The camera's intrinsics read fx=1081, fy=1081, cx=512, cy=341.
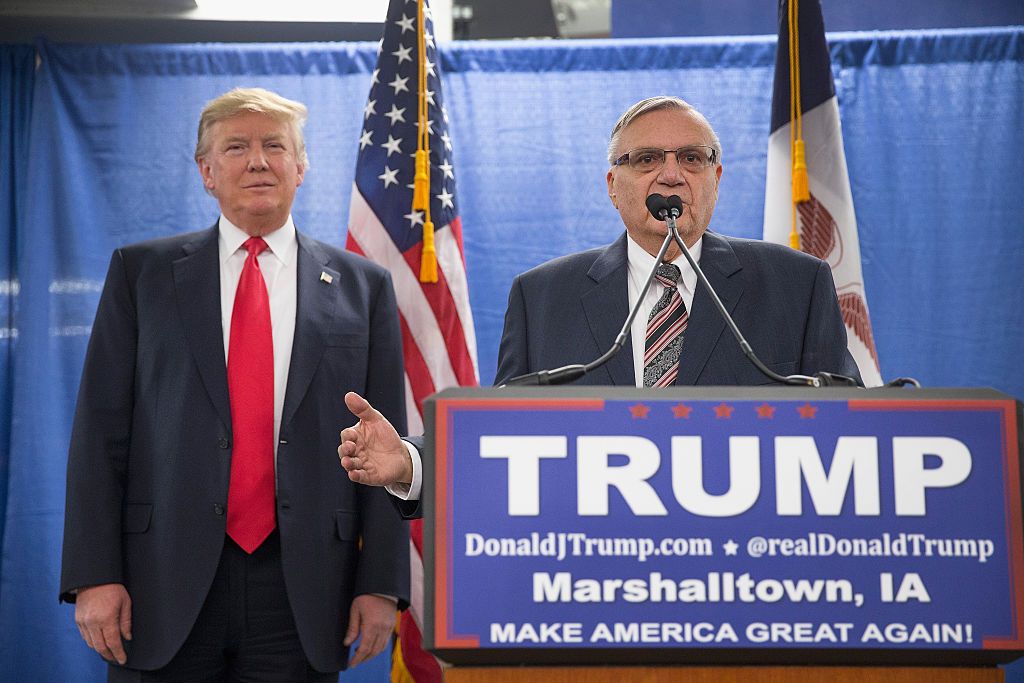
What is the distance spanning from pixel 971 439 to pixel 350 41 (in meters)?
2.99

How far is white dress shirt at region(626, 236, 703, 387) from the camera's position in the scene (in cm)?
173

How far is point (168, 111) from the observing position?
11.1 feet

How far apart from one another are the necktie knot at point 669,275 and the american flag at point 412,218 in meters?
1.10

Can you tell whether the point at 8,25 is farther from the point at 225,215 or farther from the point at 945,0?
the point at 945,0

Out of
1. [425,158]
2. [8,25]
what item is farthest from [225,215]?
[8,25]

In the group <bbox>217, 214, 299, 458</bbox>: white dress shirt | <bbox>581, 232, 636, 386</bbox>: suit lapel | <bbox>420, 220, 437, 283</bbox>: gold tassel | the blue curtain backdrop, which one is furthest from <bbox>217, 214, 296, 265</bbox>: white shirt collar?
the blue curtain backdrop

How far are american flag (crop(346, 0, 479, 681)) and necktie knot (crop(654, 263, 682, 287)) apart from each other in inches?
43.3

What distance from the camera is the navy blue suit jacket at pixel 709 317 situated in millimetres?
1671

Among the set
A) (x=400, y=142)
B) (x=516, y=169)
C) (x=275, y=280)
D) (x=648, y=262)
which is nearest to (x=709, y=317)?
(x=648, y=262)

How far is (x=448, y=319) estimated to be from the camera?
2893 millimetres

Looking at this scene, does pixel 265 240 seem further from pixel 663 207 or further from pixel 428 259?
pixel 663 207

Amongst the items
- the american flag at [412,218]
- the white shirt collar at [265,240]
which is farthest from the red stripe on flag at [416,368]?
the white shirt collar at [265,240]

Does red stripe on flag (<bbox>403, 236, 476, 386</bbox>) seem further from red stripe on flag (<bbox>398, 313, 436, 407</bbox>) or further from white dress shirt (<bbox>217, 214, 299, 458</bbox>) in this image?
white dress shirt (<bbox>217, 214, 299, 458</bbox>)

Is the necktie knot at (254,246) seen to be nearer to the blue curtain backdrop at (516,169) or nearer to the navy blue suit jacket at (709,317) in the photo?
the navy blue suit jacket at (709,317)
